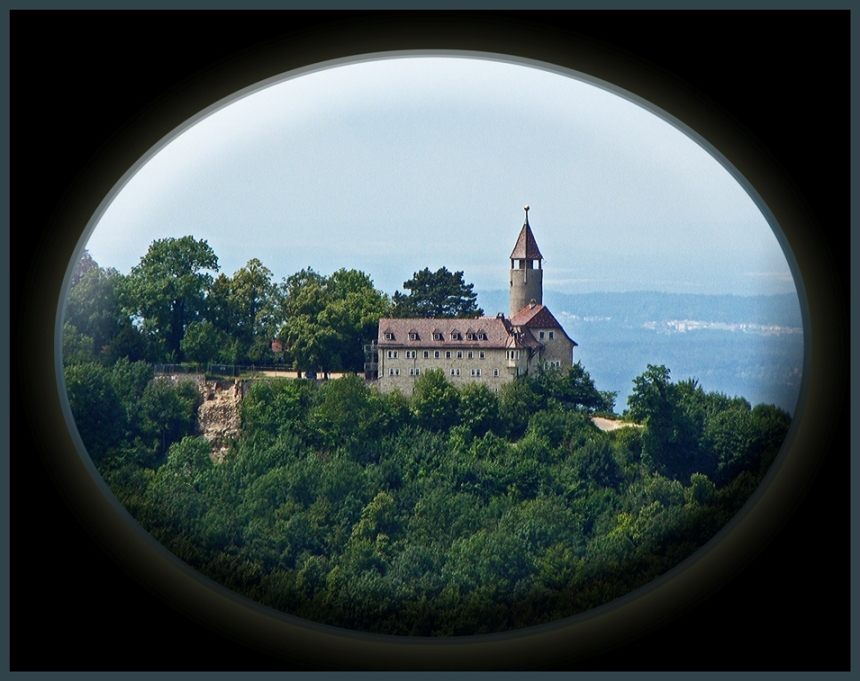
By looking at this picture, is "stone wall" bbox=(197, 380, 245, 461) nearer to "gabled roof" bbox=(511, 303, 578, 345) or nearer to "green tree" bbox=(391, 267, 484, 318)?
"green tree" bbox=(391, 267, 484, 318)

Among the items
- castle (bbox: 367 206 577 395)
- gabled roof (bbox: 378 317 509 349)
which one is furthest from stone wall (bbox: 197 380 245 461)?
gabled roof (bbox: 378 317 509 349)

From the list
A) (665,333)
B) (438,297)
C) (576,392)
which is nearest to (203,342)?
(438,297)

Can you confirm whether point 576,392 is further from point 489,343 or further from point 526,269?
point 526,269

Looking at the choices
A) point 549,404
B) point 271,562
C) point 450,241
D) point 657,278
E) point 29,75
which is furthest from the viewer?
point 549,404

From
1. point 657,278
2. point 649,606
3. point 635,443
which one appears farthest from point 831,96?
point 635,443

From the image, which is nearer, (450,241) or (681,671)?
→ (681,671)

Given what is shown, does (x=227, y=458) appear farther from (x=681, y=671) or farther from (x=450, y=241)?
(x=681, y=671)
